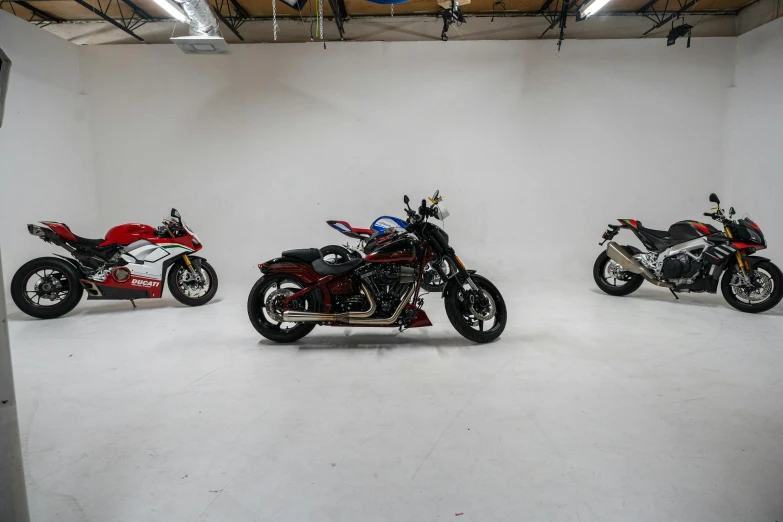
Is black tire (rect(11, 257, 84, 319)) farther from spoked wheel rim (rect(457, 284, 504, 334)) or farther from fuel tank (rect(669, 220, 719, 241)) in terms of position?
fuel tank (rect(669, 220, 719, 241))

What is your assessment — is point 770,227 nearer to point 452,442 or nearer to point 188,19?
point 452,442

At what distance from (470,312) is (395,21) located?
4.67 meters

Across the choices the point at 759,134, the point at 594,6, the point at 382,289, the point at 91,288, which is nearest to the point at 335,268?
the point at 382,289

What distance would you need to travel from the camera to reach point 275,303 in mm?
3631

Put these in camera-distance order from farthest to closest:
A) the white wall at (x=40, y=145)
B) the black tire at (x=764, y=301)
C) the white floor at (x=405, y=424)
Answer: the white wall at (x=40, y=145) < the black tire at (x=764, y=301) < the white floor at (x=405, y=424)

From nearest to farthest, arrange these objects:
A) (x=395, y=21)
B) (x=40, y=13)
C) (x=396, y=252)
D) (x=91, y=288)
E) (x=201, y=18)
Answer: (x=396, y=252)
(x=91, y=288)
(x=201, y=18)
(x=40, y=13)
(x=395, y=21)

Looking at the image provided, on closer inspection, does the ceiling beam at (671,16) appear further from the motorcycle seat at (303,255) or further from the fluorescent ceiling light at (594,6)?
the motorcycle seat at (303,255)

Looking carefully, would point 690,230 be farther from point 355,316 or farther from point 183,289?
point 183,289

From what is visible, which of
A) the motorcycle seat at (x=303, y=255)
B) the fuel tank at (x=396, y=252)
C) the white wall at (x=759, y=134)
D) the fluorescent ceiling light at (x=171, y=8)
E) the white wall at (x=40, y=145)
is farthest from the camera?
the white wall at (x=759, y=134)

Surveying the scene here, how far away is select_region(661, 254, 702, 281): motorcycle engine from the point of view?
15.7 feet

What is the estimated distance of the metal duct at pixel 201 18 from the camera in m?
4.91

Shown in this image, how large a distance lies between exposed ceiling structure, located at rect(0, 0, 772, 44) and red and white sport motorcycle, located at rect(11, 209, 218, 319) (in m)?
3.06

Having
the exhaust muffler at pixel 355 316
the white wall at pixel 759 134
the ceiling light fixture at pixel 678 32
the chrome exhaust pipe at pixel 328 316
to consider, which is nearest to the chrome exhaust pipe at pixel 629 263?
the white wall at pixel 759 134

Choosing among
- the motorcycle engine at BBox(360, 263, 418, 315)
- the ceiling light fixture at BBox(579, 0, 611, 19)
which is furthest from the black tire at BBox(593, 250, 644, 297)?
the motorcycle engine at BBox(360, 263, 418, 315)
